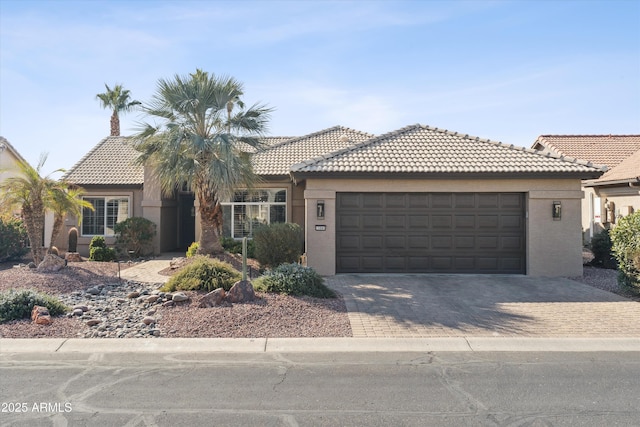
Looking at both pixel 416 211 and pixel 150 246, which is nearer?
pixel 416 211

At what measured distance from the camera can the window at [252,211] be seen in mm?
19000

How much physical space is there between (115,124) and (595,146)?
108 ft

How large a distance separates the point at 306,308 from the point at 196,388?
12.7 ft

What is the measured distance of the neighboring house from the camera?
18672 mm

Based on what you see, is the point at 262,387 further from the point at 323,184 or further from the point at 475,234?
the point at 475,234

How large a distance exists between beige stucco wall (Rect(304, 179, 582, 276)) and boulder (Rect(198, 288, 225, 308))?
4401 mm

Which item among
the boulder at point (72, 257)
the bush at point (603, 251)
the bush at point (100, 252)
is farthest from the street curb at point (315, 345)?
the bush at point (100, 252)

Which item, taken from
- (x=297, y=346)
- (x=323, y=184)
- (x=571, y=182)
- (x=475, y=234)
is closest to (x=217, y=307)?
(x=297, y=346)

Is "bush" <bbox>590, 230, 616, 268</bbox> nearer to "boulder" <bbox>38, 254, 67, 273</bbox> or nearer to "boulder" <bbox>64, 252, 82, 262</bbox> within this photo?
"boulder" <bbox>38, 254, 67, 273</bbox>

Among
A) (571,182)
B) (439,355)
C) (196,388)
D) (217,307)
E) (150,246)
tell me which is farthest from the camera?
(150,246)

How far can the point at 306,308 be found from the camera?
9.48 m

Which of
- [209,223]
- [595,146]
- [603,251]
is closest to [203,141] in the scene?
[209,223]

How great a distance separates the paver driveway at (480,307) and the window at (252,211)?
6.36m

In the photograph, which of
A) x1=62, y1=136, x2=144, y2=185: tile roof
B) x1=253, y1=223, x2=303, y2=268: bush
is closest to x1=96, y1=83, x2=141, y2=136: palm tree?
x1=62, y1=136, x2=144, y2=185: tile roof
